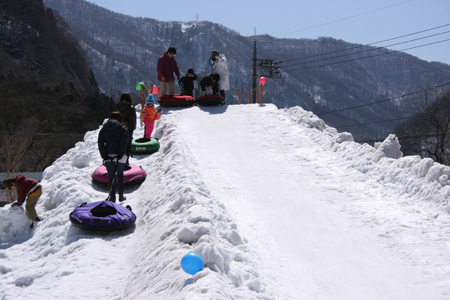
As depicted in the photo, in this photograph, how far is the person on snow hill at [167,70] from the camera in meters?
18.7

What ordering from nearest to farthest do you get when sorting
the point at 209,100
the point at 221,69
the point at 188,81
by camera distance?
the point at 209,100 → the point at 221,69 → the point at 188,81

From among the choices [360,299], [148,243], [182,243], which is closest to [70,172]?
[148,243]

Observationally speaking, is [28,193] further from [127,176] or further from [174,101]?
[174,101]

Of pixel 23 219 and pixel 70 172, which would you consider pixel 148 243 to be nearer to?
pixel 23 219

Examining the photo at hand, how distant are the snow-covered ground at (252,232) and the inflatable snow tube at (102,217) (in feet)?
0.51

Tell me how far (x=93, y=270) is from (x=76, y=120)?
139 feet

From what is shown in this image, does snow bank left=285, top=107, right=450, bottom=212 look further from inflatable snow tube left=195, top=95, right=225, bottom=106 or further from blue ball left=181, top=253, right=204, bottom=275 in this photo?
inflatable snow tube left=195, top=95, right=225, bottom=106

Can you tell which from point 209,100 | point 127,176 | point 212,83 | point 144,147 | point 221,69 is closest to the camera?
point 127,176

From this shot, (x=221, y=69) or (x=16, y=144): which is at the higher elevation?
(x=221, y=69)

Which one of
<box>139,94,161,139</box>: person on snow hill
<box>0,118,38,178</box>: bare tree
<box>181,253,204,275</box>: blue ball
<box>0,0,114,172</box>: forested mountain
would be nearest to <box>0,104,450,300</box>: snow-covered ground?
<box>181,253,204,275</box>: blue ball

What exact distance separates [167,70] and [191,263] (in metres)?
15.5

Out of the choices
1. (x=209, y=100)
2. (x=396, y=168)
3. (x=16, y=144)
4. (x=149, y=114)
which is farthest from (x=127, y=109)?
(x=16, y=144)

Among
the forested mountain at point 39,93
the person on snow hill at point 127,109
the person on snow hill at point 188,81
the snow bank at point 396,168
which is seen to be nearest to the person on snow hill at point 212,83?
the person on snow hill at point 188,81

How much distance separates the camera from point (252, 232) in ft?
22.5
